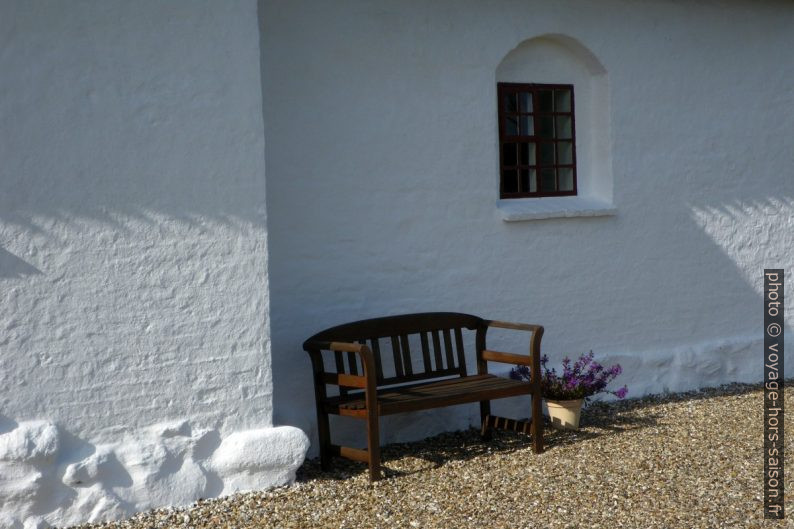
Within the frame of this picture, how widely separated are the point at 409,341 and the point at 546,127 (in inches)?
85.1

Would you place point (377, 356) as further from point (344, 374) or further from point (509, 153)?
point (509, 153)

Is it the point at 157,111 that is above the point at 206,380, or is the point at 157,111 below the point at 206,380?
above

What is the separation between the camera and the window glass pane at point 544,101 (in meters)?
7.72

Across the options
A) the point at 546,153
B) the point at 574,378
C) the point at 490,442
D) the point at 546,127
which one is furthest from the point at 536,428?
the point at 546,127

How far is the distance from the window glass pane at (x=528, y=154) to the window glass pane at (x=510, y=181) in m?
0.12

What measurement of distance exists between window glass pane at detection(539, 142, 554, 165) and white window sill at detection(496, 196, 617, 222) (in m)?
0.29

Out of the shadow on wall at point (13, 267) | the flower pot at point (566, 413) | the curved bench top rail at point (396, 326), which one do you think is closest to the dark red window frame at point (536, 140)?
the curved bench top rail at point (396, 326)

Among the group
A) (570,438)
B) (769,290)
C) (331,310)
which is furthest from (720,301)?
(331,310)

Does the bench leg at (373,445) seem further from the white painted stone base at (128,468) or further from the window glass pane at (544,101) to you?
the window glass pane at (544,101)

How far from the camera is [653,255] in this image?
801 centimetres

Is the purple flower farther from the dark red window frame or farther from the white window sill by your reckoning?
the dark red window frame

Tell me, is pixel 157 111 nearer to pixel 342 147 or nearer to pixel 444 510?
pixel 342 147

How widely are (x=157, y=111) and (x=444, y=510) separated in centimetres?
263

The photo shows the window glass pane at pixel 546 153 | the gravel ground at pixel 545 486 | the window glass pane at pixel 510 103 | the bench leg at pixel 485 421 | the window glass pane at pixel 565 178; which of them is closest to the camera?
the gravel ground at pixel 545 486
